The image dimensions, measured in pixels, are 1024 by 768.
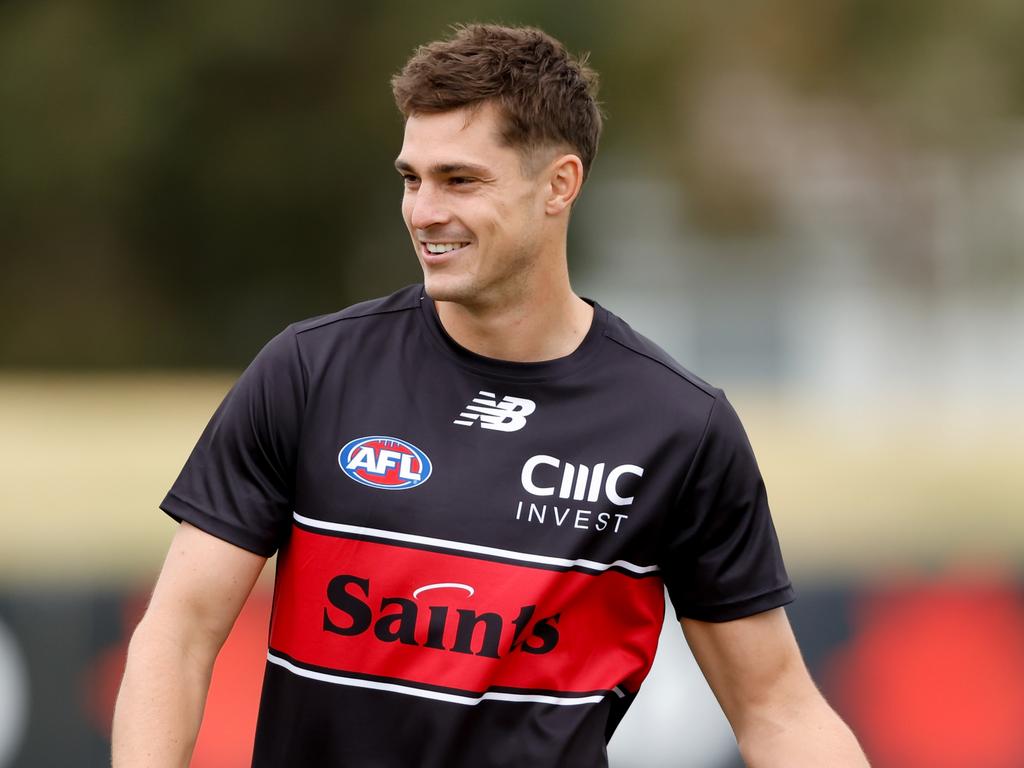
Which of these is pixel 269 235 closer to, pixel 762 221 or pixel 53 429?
pixel 762 221

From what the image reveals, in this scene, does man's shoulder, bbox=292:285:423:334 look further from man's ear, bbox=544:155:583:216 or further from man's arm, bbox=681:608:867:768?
man's arm, bbox=681:608:867:768

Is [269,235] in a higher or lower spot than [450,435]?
lower

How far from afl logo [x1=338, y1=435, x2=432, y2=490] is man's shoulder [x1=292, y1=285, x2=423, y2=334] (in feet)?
0.89

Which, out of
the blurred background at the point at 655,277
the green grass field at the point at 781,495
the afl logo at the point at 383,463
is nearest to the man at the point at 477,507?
the afl logo at the point at 383,463

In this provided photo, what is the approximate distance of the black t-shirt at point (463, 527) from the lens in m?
3.31

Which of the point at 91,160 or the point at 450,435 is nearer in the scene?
the point at 450,435

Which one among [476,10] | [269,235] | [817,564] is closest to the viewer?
[817,564]

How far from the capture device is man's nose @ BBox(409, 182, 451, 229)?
10.8ft

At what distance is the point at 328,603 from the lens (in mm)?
3336

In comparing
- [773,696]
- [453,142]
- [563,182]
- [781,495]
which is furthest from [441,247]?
[781,495]

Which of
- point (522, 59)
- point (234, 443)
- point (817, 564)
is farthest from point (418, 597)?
point (817, 564)

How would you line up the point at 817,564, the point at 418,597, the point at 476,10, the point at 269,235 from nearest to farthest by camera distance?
the point at 418,597
the point at 817,564
the point at 476,10
the point at 269,235

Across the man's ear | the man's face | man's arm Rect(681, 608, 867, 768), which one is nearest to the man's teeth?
the man's face

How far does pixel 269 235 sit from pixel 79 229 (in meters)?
1.95
